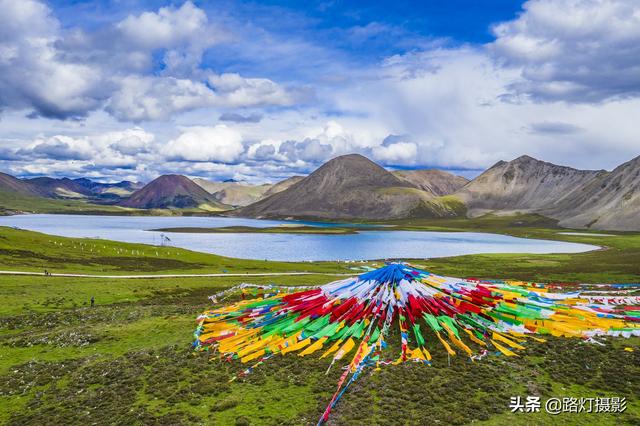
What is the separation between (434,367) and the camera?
28.3 m

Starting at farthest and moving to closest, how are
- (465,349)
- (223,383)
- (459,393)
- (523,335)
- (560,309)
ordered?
(560,309)
(523,335)
(465,349)
(223,383)
(459,393)

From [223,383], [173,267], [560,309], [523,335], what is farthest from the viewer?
[173,267]

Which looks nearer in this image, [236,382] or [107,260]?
[236,382]

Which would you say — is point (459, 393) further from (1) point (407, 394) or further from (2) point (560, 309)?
(2) point (560, 309)

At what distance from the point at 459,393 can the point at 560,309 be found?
1687cm

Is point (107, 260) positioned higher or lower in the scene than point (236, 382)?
lower

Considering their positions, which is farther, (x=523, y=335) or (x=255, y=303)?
(x=255, y=303)

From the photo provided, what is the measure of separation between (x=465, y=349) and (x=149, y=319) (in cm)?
3082

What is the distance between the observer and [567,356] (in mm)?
29266

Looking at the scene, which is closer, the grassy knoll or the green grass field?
the green grass field

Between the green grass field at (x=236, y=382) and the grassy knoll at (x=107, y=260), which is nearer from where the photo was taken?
the green grass field at (x=236, y=382)

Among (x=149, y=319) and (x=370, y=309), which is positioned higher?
(x=370, y=309)

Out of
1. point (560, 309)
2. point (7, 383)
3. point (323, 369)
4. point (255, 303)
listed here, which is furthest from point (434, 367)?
point (7, 383)

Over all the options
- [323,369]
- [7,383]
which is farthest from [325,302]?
[7,383]
